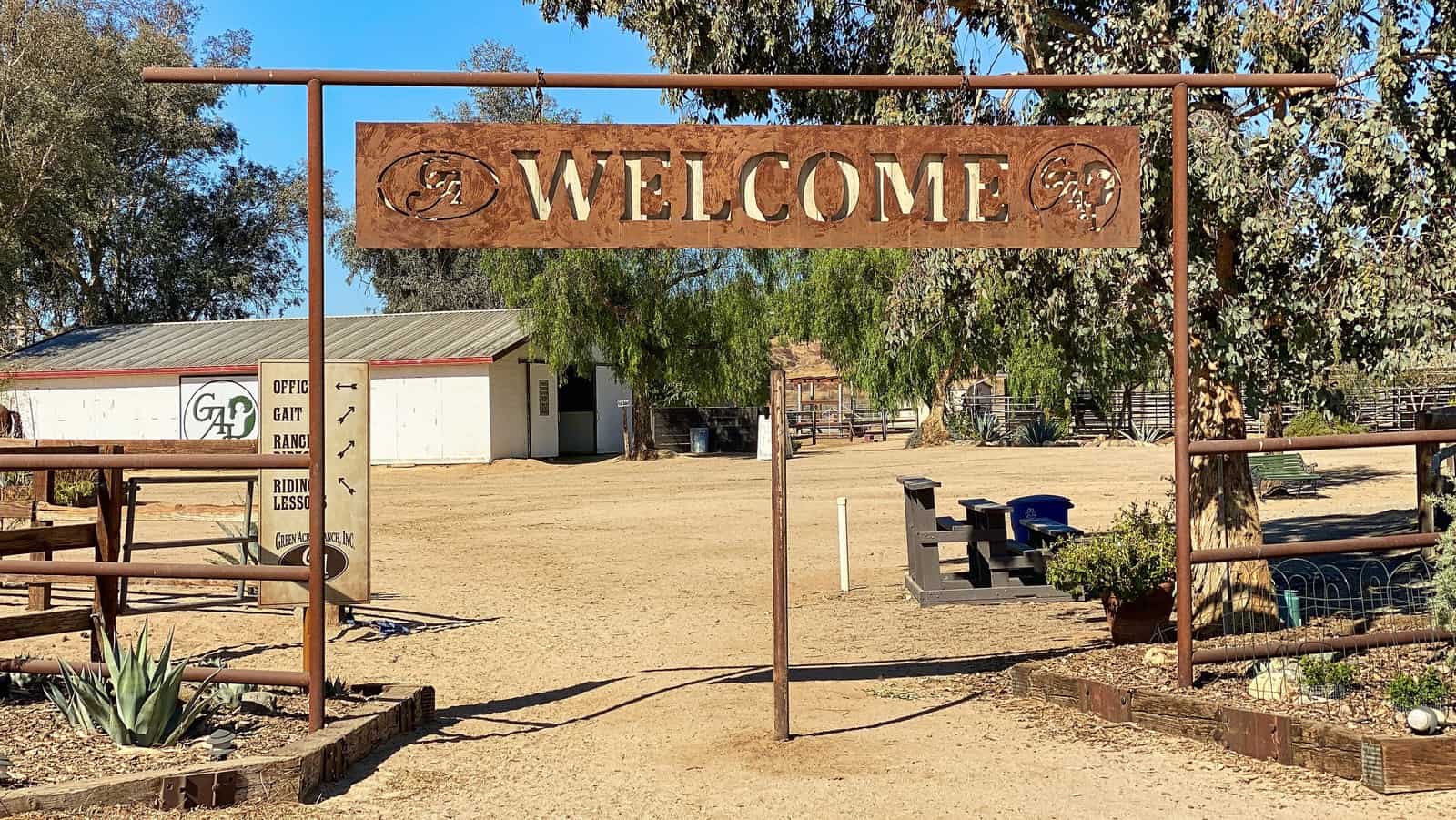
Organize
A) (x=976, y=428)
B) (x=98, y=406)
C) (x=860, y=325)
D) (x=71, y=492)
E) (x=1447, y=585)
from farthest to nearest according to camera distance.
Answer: (x=860, y=325) → (x=976, y=428) → (x=98, y=406) → (x=71, y=492) → (x=1447, y=585)

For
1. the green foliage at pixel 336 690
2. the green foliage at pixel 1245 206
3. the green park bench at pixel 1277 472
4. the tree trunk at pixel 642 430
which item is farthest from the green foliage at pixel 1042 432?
the green foliage at pixel 336 690

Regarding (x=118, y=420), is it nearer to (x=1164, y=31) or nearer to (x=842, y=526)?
(x=842, y=526)

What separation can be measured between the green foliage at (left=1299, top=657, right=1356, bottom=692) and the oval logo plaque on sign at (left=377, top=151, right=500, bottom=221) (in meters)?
4.25

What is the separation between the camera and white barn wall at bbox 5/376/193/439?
34375mm

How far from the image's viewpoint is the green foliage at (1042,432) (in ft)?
128

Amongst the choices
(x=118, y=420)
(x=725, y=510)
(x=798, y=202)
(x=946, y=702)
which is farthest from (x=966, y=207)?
(x=118, y=420)

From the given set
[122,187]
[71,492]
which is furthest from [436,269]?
[71,492]

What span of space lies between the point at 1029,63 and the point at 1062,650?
4.13m

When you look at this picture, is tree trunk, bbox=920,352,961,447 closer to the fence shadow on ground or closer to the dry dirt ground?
the dry dirt ground

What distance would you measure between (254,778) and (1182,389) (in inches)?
172

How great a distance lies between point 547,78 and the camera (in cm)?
621

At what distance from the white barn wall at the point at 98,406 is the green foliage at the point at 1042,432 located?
23510 mm

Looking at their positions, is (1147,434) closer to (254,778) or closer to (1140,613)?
(1140,613)

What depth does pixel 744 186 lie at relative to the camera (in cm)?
633
